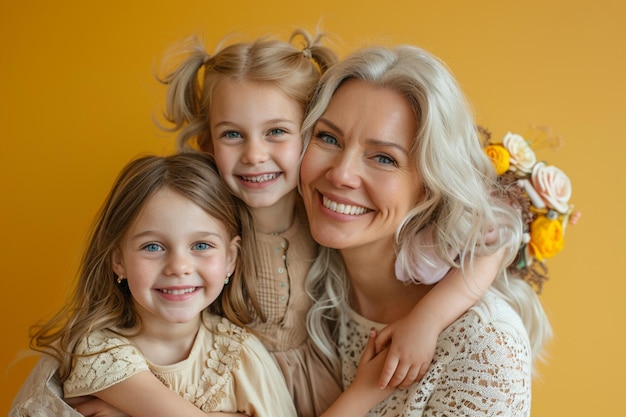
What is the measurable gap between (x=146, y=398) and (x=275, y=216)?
2.29ft

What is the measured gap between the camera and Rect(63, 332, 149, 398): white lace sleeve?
189cm

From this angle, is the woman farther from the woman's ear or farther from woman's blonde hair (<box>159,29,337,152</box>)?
the woman's ear

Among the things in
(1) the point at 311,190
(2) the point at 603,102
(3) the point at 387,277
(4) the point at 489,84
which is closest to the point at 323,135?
(1) the point at 311,190

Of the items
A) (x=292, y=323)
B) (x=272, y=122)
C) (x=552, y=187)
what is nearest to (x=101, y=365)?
(x=292, y=323)

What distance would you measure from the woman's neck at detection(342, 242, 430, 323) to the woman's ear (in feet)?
2.18

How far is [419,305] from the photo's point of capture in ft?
6.70

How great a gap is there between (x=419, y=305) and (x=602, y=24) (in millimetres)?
1281

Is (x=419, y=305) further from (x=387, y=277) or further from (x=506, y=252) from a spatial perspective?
(x=506, y=252)

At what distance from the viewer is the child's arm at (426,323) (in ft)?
6.45

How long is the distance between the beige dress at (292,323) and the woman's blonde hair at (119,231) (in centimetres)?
14

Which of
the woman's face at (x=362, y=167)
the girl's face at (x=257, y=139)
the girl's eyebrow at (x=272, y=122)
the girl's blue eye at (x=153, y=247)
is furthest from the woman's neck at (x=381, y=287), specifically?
the girl's blue eye at (x=153, y=247)

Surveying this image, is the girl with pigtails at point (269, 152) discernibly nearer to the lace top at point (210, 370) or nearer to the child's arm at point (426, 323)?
the lace top at point (210, 370)

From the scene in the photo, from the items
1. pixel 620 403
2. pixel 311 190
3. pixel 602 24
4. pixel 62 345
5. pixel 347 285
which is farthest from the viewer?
pixel 620 403

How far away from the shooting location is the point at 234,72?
2137mm
